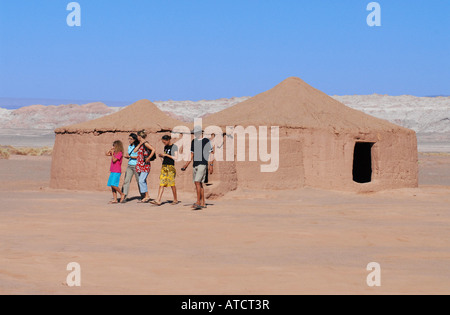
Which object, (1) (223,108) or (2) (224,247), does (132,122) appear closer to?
(2) (224,247)

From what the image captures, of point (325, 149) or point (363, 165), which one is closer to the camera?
point (325, 149)

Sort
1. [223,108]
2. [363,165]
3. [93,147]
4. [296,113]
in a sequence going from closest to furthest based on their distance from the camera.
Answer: [93,147] < [296,113] < [363,165] < [223,108]

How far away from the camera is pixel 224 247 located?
7039 mm

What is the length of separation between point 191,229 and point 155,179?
16.9 feet

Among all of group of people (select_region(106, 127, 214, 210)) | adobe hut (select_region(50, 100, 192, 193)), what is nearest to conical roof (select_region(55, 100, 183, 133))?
adobe hut (select_region(50, 100, 192, 193))

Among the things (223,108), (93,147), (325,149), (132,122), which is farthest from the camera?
(223,108)

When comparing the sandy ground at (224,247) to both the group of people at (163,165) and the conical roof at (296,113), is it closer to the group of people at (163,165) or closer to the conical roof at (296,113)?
the group of people at (163,165)

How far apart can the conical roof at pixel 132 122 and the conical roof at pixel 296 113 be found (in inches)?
49.6

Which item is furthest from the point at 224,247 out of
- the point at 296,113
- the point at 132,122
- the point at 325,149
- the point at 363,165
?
the point at 363,165

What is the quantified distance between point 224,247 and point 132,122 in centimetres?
802

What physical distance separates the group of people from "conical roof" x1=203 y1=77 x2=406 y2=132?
3.96 metres

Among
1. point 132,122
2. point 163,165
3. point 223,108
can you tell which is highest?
point 223,108

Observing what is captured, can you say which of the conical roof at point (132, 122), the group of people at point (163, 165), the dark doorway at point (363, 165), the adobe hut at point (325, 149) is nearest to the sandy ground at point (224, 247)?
the group of people at point (163, 165)

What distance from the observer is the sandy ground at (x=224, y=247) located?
526 centimetres
